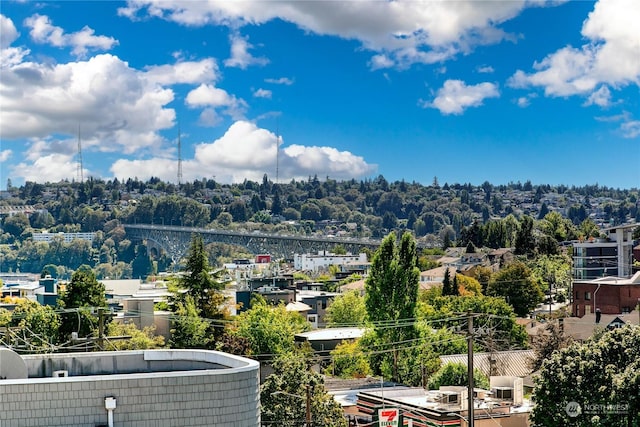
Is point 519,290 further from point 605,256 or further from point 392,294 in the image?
point 392,294

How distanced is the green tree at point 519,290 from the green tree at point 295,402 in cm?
5895

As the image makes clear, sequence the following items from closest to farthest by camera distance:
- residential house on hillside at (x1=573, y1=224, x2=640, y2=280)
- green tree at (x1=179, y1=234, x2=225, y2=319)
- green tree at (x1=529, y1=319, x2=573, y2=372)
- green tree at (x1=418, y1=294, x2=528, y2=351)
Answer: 1. green tree at (x1=179, y1=234, x2=225, y2=319)
2. green tree at (x1=529, y1=319, x2=573, y2=372)
3. green tree at (x1=418, y1=294, x2=528, y2=351)
4. residential house on hillside at (x1=573, y1=224, x2=640, y2=280)

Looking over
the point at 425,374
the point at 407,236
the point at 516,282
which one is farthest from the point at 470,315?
the point at 516,282

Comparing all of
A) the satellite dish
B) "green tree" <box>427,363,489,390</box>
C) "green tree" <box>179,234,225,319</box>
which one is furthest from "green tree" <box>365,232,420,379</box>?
the satellite dish

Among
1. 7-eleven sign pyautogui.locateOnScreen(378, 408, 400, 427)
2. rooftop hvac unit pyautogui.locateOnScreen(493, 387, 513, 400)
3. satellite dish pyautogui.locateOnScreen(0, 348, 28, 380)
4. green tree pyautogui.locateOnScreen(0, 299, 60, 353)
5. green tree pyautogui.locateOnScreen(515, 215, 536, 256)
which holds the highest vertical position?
green tree pyautogui.locateOnScreen(515, 215, 536, 256)

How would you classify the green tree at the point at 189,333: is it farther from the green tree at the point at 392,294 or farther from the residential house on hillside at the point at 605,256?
the residential house on hillside at the point at 605,256

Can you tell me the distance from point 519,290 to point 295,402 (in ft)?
201

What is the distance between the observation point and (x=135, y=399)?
17.9 metres

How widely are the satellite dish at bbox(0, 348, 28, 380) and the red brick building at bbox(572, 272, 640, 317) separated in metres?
55.1

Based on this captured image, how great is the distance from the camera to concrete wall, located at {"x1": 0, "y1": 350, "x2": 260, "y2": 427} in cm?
1755

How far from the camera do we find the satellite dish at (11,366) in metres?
19.3

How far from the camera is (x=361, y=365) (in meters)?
61.2

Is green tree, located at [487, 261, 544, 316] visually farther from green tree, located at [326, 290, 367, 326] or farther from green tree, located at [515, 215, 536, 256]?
green tree, located at [515, 215, 536, 256]

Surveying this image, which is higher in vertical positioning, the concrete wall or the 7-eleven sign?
the concrete wall
